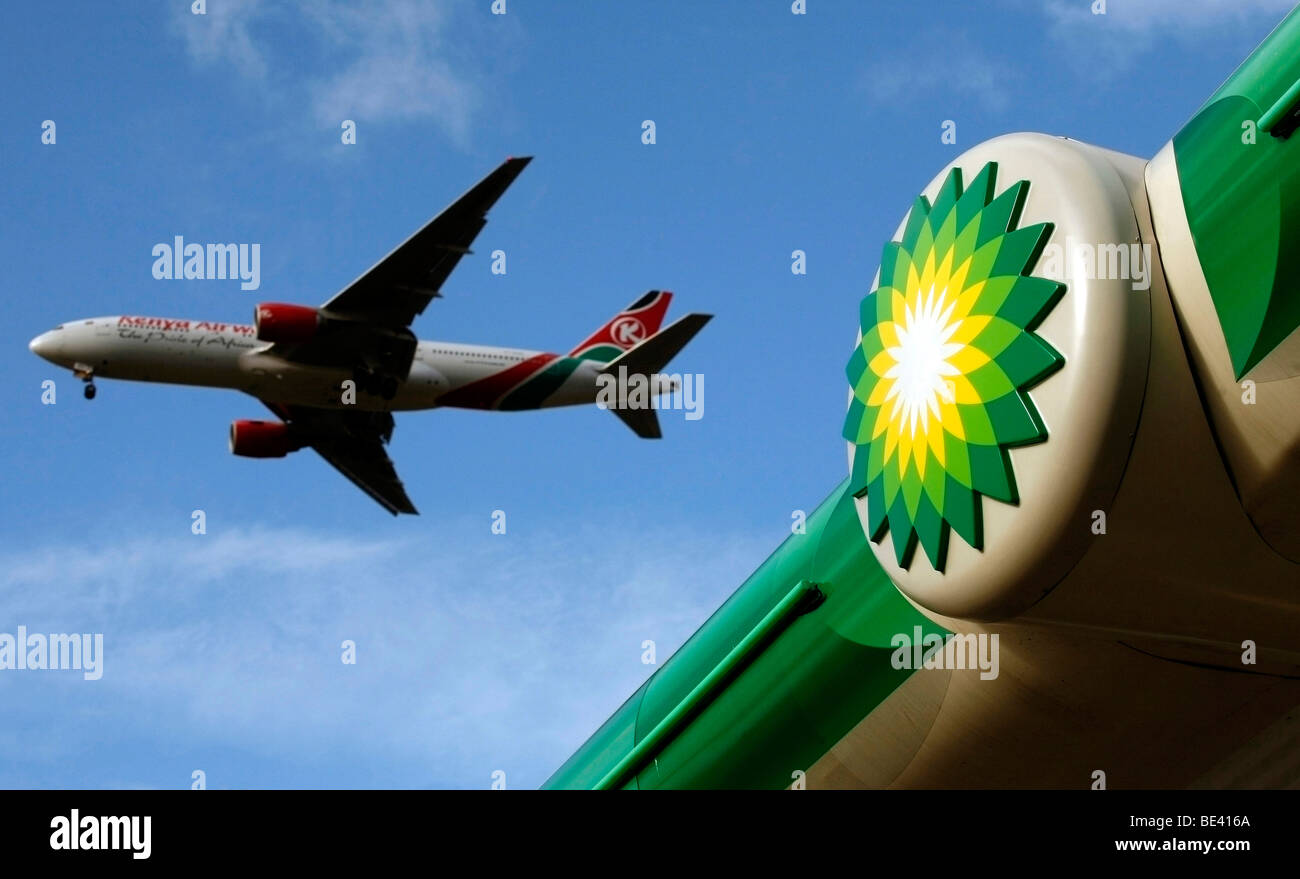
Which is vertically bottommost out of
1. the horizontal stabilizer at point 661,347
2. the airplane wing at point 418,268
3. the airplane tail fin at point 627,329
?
the horizontal stabilizer at point 661,347

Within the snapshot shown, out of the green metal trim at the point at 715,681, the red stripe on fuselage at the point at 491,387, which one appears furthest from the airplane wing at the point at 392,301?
the green metal trim at the point at 715,681

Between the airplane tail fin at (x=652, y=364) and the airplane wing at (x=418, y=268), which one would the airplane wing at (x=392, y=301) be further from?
the airplane tail fin at (x=652, y=364)

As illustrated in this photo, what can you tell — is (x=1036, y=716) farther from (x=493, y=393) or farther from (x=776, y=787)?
(x=493, y=393)

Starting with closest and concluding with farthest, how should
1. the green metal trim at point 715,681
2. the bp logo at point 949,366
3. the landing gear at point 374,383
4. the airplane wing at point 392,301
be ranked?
the bp logo at point 949,366, the green metal trim at point 715,681, the airplane wing at point 392,301, the landing gear at point 374,383

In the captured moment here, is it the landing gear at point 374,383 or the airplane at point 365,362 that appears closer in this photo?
the airplane at point 365,362

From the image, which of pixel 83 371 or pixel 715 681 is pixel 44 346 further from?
pixel 715 681
